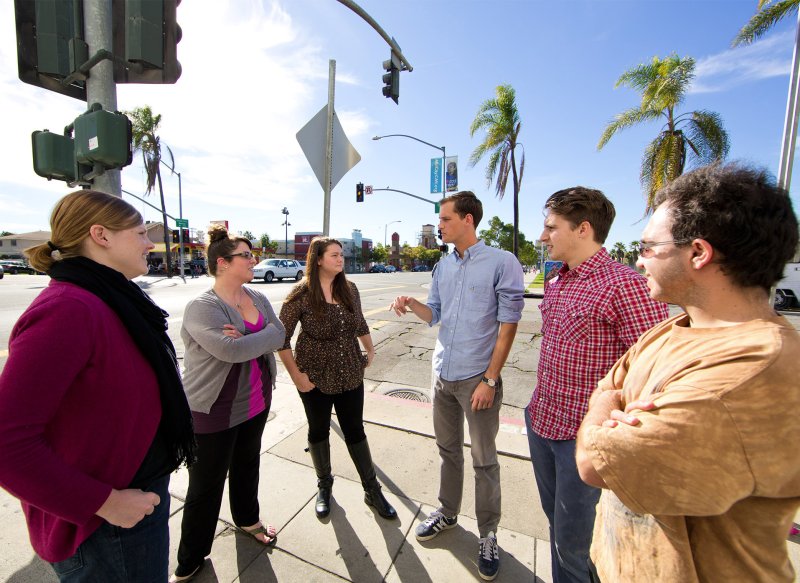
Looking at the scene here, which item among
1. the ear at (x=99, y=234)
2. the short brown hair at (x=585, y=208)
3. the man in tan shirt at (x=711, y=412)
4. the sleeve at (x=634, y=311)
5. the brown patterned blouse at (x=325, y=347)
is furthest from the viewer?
the brown patterned blouse at (x=325, y=347)

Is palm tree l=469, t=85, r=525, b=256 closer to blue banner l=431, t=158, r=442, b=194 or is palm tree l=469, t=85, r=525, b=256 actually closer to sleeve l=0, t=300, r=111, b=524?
blue banner l=431, t=158, r=442, b=194

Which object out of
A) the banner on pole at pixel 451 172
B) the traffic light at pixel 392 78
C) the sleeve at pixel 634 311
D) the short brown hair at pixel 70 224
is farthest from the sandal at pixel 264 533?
the banner on pole at pixel 451 172

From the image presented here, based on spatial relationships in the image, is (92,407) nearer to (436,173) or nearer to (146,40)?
(146,40)

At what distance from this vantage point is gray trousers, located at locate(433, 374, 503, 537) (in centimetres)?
229

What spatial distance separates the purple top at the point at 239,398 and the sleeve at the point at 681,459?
77.8 inches

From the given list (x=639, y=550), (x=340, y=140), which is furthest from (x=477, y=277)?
(x=340, y=140)

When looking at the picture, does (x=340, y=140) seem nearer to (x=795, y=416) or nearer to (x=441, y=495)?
(x=441, y=495)

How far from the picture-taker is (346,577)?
7.00ft

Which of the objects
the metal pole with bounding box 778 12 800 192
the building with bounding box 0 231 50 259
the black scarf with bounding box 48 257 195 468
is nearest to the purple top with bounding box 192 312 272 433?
the black scarf with bounding box 48 257 195 468

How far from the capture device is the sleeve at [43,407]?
1.03 metres

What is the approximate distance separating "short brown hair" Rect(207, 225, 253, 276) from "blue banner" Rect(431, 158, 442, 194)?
17.5 meters

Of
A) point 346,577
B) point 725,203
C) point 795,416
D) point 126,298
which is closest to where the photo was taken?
point 795,416

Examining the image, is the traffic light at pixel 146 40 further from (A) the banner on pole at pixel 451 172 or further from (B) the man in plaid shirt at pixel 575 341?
(A) the banner on pole at pixel 451 172

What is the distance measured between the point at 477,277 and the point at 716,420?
5.57ft
